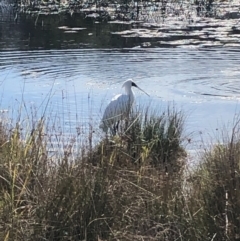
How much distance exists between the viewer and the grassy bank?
477 cm

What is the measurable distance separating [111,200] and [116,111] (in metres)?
4.36

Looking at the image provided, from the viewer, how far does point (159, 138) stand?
8055 mm

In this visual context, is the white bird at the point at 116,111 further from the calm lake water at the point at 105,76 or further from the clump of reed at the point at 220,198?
the clump of reed at the point at 220,198

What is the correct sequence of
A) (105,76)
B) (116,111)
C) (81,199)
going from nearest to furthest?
(81,199), (116,111), (105,76)

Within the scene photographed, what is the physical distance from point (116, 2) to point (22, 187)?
24.4 m

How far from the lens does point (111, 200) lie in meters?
4.94

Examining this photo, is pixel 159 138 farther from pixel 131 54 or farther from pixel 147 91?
pixel 131 54

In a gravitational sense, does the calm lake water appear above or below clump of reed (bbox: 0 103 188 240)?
below

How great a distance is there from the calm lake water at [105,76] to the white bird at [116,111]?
347 millimetres

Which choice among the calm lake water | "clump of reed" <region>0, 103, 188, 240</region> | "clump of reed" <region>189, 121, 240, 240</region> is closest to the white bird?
the calm lake water

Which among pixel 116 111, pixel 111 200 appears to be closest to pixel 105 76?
pixel 116 111

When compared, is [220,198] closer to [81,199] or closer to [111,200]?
[111,200]

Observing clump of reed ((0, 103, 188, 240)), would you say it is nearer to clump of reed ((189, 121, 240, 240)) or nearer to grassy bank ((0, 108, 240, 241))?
grassy bank ((0, 108, 240, 241))

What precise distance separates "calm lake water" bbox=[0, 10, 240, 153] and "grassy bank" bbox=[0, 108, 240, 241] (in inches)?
134
